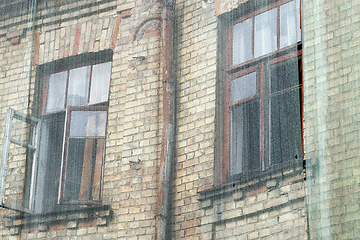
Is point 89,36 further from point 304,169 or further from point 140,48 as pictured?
point 304,169

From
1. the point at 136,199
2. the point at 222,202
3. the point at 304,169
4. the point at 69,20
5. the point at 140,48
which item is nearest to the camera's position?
the point at 304,169

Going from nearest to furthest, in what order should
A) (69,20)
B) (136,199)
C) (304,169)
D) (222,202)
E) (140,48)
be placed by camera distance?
(304,169) → (222,202) → (136,199) → (140,48) → (69,20)

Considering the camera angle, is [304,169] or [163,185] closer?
[304,169]

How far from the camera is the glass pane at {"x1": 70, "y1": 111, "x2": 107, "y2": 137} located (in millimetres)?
6984

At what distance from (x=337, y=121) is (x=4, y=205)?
334 cm

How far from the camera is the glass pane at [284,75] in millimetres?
6094

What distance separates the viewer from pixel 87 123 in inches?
277

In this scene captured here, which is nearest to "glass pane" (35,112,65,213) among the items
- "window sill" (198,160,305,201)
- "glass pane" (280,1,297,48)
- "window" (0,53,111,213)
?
"window" (0,53,111,213)

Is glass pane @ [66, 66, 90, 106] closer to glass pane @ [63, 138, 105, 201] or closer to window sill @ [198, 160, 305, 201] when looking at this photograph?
glass pane @ [63, 138, 105, 201]

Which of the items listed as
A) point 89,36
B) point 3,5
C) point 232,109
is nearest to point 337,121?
point 232,109

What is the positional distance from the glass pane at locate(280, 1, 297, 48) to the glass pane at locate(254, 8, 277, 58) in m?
0.07

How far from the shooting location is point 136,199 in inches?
257

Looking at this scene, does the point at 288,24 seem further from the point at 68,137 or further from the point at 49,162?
the point at 49,162

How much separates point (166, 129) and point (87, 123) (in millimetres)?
920
